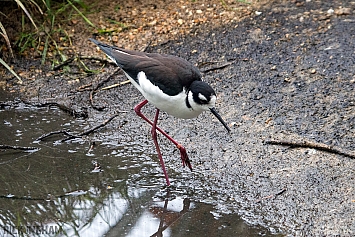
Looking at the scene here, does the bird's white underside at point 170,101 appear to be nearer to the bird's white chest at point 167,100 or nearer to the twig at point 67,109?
the bird's white chest at point 167,100

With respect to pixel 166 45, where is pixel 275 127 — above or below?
below

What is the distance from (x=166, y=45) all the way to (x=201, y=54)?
1.47 ft

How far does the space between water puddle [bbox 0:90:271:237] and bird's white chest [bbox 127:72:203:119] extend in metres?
0.59

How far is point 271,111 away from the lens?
208 inches

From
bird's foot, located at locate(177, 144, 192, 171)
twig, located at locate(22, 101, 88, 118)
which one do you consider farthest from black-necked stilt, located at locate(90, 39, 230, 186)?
twig, located at locate(22, 101, 88, 118)

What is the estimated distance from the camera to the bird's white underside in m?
4.40

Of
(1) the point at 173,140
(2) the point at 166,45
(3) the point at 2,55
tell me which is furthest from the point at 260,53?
(3) the point at 2,55

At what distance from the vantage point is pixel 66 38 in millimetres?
6629

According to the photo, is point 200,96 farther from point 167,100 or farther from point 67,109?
point 67,109

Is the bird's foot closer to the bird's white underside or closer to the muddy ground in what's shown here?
the muddy ground

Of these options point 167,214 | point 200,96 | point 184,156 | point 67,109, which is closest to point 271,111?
point 184,156

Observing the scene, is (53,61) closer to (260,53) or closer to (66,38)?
(66,38)

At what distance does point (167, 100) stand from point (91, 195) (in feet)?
3.12

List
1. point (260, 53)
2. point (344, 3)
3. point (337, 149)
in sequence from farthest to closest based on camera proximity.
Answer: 1. point (344, 3)
2. point (260, 53)
3. point (337, 149)
